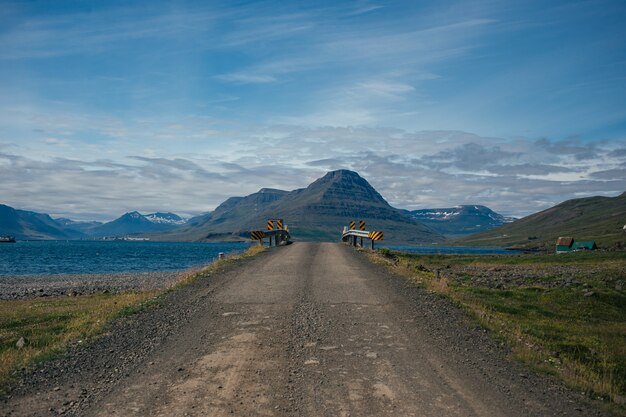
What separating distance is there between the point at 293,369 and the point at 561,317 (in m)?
16.0

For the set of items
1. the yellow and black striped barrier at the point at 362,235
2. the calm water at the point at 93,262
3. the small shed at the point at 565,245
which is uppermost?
the yellow and black striped barrier at the point at 362,235

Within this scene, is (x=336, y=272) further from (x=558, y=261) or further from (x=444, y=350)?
(x=558, y=261)

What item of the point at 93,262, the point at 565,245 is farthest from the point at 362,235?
the point at 565,245

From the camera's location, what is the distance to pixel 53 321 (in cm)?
1889

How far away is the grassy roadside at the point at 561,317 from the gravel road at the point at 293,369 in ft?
2.59

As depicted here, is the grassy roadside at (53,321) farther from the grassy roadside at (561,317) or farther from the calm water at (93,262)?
the calm water at (93,262)

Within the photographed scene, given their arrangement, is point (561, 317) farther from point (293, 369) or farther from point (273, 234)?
point (273, 234)

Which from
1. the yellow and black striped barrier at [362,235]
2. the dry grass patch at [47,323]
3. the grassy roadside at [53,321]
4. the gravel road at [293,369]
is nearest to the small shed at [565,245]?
the yellow and black striped barrier at [362,235]

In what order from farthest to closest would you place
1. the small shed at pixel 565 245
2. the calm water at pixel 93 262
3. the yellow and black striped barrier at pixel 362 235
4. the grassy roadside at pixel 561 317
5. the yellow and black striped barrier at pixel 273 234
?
the small shed at pixel 565 245
the calm water at pixel 93 262
the yellow and black striped barrier at pixel 273 234
the yellow and black striped barrier at pixel 362 235
the grassy roadside at pixel 561 317

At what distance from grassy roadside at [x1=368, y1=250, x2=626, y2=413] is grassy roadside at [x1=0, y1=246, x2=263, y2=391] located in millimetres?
8926

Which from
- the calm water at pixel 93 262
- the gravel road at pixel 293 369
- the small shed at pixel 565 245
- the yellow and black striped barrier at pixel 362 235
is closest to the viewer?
the gravel road at pixel 293 369

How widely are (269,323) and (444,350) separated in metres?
4.05

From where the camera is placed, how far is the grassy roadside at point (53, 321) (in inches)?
390

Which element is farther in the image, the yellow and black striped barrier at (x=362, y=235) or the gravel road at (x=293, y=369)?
the yellow and black striped barrier at (x=362, y=235)
